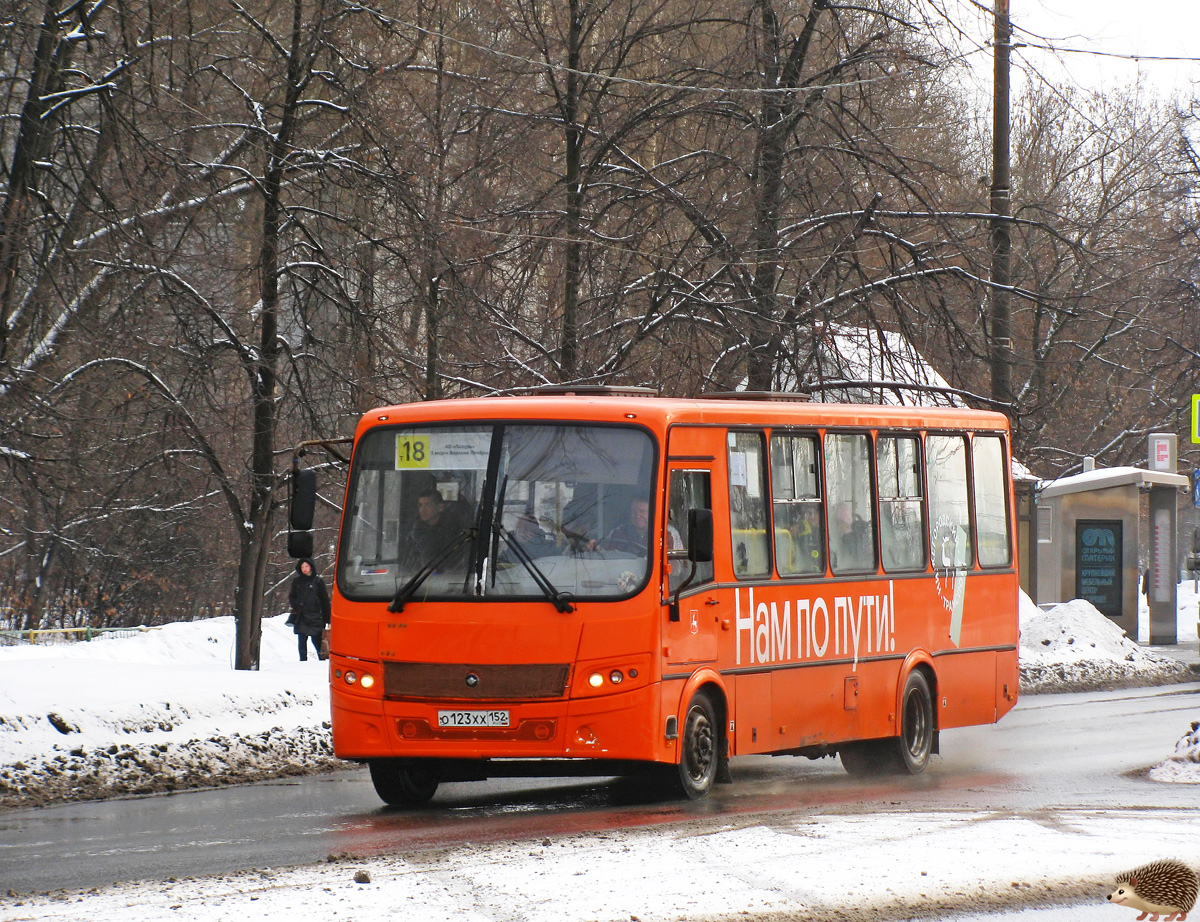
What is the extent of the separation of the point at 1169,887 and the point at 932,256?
14.8m

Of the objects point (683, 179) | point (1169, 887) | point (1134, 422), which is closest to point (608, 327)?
point (683, 179)

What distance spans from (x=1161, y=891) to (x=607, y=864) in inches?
110

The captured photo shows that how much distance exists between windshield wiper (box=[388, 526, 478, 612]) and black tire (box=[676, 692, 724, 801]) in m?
1.72

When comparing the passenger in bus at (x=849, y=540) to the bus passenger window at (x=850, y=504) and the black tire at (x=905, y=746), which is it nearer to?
the bus passenger window at (x=850, y=504)

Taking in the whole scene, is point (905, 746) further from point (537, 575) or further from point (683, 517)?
point (537, 575)

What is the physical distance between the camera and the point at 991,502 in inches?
625

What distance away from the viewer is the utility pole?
20.2 metres

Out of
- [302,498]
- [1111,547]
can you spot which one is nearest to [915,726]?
[302,498]

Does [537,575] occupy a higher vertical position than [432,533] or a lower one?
lower

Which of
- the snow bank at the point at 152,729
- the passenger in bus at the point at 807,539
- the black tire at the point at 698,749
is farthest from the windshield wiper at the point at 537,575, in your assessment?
the snow bank at the point at 152,729

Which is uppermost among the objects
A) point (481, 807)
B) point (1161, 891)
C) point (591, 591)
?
point (591, 591)

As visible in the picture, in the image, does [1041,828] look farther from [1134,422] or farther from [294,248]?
[1134,422]

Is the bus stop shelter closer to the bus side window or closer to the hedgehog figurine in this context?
the bus side window

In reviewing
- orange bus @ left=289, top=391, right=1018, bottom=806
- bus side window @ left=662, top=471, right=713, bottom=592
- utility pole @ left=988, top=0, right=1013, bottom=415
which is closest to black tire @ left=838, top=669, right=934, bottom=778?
orange bus @ left=289, top=391, right=1018, bottom=806
